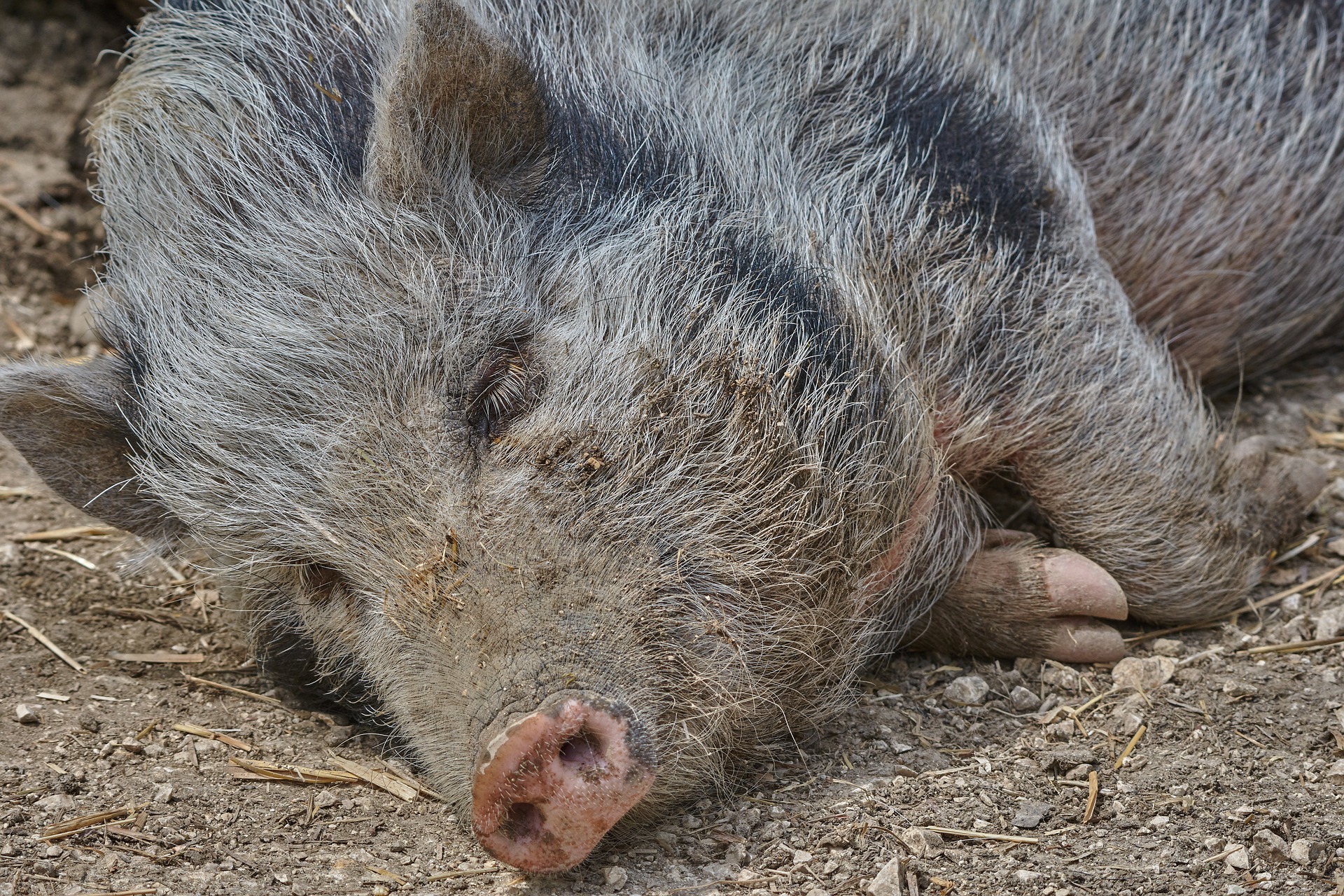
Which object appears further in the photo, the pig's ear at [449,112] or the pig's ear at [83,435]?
the pig's ear at [83,435]

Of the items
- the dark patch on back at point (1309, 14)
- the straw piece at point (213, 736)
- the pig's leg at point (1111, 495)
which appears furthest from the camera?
the dark patch on back at point (1309, 14)

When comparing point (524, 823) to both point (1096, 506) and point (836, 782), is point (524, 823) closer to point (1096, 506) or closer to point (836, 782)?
point (836, 782)

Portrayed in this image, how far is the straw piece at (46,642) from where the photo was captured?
344cm

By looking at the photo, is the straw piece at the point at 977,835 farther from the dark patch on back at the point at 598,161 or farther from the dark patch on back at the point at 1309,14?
the dark patch on back at the point at 1309,14

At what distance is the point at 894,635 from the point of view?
3.32m

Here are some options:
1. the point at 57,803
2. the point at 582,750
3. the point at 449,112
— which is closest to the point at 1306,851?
the point at 582,750

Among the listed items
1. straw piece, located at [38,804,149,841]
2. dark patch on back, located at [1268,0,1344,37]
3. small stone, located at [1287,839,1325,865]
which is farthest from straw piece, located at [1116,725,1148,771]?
dark patch on back, located at [1268,0,1344,37]

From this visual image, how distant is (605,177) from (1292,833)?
2.06 m

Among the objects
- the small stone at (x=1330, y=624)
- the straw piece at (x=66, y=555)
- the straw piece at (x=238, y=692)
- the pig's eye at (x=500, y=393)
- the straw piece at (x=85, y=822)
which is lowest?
the straw piece at (x=66, y=555)

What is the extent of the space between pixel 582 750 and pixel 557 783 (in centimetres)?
8

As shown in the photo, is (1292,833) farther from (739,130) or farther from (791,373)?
(739,130)

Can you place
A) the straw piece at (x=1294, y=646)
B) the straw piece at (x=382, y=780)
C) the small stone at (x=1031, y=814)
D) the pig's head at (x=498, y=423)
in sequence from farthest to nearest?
the straw piece at (x=1294, y=646) → the straw piece at (x=382, y=780) → the small stone at (x=1031, y=814) → the pig's head at (x=498, y=423)

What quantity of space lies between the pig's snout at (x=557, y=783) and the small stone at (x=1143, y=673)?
1.36 metres

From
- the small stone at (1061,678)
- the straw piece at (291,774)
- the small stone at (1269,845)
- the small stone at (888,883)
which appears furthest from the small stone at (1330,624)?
the straw piece at (291,774)
